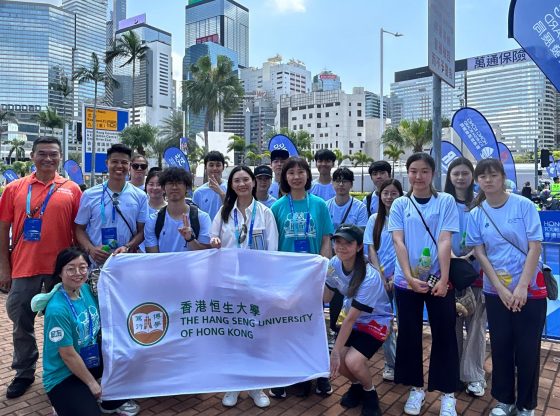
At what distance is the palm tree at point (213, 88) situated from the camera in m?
36.5

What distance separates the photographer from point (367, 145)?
7875 centimetres

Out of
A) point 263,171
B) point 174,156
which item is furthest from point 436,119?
point 174,156

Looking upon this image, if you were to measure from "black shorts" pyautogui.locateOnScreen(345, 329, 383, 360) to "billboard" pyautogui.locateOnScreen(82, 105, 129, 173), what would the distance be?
8934 mm

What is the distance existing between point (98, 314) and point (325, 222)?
6.41ft


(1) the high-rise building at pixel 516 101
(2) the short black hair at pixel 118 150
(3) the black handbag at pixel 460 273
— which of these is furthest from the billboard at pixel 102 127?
(1) the high-rise building at pixel 516 101

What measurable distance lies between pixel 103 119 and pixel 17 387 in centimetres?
972

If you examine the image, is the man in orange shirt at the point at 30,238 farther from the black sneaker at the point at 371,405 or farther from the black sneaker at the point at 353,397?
the black sneaker at the point at 371,405

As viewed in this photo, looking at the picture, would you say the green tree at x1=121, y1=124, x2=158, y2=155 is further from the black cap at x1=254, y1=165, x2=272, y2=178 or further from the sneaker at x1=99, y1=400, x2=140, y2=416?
the sneaker at x1=99, y1=400, x2=140, y2=416

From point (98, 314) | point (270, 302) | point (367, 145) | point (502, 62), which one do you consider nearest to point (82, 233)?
point (98, 314)

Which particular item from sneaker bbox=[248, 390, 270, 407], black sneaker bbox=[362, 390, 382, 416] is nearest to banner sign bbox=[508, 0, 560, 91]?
Answer: black sneaker bbox=[362, 390, 382, 416]

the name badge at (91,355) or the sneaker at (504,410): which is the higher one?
A: the name badge at (91,355)

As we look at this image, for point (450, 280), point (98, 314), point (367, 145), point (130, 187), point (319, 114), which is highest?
point (319, 114)

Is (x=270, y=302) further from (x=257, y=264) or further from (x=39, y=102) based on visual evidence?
(x=39, y=102)

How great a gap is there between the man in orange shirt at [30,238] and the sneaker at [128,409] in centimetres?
100
